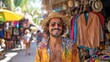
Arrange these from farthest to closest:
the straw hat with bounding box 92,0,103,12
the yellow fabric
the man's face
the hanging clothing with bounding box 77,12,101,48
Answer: the yellow fabric < the straw hat with bounding box 92,0,103,12 < the hanging clothing with bounding box 77,12,101,48 < the man's face

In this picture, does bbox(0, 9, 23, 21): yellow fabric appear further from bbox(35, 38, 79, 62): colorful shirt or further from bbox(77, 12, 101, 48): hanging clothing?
bbox(35, 38, 79, 62): colorful shirt

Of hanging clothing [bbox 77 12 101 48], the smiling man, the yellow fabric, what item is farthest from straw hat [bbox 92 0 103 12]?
the yellow fabric

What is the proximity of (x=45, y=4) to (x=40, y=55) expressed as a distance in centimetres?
610

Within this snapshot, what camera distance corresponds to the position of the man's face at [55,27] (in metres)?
3.17

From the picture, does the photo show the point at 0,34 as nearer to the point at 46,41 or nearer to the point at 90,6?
the point at 90,6

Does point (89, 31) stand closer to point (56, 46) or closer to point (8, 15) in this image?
point (56, 46)

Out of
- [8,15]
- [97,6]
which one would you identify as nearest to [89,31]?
[97,6]

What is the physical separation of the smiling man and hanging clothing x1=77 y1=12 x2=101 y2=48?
3.51 meters

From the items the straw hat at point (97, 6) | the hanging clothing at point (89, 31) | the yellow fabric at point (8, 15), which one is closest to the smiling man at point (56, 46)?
the hanging clothing at point (89, 31)

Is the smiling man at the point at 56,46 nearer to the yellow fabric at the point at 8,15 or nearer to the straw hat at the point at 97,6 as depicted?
the straw hat at the point at 97,6

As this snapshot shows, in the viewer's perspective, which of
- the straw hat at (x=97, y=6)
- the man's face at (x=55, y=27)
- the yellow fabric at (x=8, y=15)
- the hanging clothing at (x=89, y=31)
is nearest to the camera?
the man's face at (x=55, y=27)

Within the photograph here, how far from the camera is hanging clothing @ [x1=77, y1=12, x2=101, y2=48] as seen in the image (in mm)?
6691

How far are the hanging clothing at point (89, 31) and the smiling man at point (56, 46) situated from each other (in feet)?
11.5

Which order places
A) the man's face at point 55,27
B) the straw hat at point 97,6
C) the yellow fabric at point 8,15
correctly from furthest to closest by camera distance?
the yellow fabric at point 8,15 → the straw hat at point 97,6 → the man's face at point 55,27
